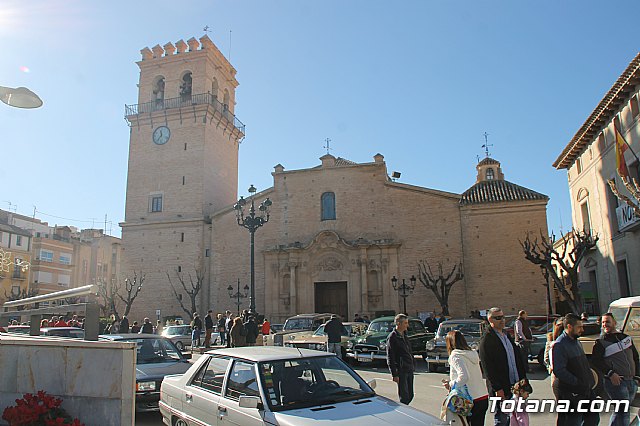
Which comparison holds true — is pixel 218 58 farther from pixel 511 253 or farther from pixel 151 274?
pixel 511 253

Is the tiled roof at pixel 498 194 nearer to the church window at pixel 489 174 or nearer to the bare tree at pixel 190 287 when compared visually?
the church window at pixel 489 174

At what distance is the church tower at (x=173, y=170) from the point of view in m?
33.0

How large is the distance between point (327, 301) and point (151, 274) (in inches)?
476

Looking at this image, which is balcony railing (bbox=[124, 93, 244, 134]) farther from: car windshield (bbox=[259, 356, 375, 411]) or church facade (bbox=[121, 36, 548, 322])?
car windshield (bbox=[259, 356, 375, 411])

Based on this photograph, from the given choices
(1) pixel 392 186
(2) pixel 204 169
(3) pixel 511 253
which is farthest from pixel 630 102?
(2) pixel 204 169

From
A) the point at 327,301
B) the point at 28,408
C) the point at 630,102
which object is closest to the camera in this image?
the point at 28,408

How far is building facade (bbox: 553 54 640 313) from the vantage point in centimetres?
1802

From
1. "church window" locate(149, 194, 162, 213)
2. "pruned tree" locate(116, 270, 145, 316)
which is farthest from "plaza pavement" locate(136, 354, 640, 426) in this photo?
"church window" locate(149, 194, 162, 213)

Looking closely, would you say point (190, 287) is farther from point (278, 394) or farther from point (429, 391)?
point (278, 394)

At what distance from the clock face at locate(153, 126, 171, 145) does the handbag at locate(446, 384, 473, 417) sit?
1279 inches

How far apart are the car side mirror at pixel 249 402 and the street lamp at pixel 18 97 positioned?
481 cm

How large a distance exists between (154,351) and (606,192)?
1967cm

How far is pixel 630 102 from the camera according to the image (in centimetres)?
1789

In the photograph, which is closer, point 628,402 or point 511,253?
point 628,402
